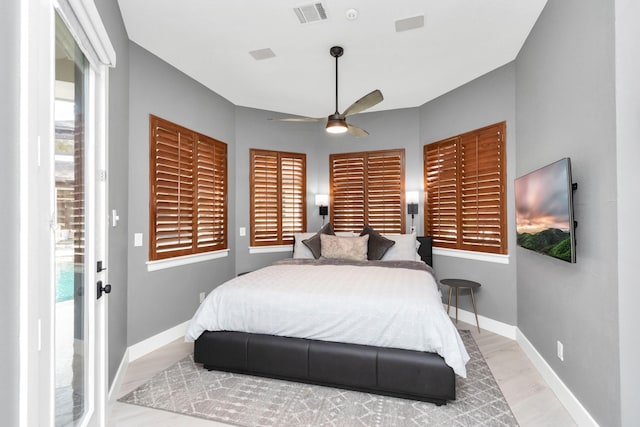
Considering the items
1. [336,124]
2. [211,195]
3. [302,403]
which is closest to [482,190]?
[336,124]

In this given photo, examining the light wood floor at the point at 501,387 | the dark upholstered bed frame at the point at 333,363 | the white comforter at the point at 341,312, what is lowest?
the light wood floor at the point at 501,387

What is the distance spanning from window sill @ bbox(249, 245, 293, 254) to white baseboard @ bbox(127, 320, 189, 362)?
145cm

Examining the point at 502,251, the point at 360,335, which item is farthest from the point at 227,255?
the point at 502,251

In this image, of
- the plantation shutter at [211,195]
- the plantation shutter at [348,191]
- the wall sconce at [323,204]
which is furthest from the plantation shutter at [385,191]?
the plantation shutter at [211,195]

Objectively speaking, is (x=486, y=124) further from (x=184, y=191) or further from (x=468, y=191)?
(x=184, y=191)

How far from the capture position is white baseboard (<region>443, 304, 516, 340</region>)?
358 centimetres

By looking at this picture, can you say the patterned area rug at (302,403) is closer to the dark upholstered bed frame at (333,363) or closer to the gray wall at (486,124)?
the dark upholstered bed frame at (333,363)

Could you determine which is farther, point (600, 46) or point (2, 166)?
point (600, 46)

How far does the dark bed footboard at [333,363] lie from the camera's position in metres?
2.28

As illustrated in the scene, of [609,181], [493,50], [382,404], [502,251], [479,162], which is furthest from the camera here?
[479,162]

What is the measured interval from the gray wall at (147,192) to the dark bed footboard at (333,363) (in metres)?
0.87

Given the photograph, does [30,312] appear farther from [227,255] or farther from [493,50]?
[493,50]

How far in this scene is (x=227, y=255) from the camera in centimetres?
459

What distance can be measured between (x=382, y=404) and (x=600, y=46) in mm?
2681
